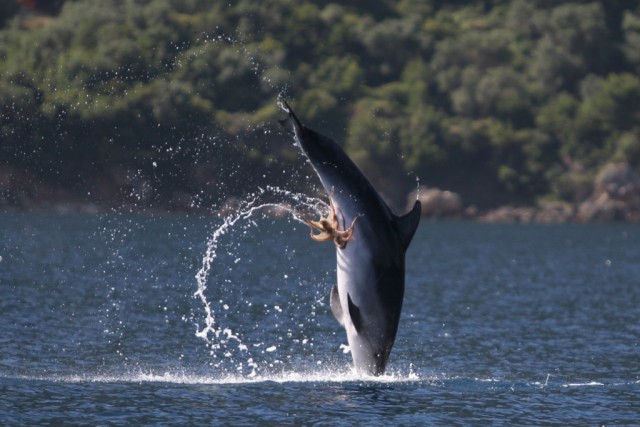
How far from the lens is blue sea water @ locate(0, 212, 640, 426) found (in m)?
31.2

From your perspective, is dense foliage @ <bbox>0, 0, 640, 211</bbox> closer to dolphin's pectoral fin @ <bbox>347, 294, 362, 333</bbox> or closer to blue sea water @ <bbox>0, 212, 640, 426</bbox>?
blue sea water @ <bbox>0, 212, 640, 426</bbox>

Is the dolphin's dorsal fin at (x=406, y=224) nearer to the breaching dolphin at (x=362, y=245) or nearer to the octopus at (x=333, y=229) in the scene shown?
the breaching dolphin at (x=362, y=245)

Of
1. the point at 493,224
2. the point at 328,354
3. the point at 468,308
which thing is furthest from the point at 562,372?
the point at 493,224

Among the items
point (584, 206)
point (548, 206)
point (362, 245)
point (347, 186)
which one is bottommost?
point (362, 245)

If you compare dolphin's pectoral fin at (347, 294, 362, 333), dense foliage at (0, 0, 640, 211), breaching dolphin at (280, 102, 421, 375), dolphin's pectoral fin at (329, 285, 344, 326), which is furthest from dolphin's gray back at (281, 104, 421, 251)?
dense foliage at (0, 0, 640, 211)

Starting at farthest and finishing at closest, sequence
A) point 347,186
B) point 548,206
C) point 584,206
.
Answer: point 548,206 → point 584,206 → point 347,186

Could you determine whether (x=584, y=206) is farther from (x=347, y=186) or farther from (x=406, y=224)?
(x=347, y=186)

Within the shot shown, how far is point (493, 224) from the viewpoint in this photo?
188 m

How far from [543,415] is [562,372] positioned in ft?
26.6

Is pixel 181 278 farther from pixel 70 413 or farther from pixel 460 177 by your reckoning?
pixel 460 177

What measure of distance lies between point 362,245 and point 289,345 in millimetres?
14962

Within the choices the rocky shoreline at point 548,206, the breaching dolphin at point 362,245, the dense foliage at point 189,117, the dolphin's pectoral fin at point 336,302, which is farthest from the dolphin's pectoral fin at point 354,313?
the rocky shoreline at point 548,206

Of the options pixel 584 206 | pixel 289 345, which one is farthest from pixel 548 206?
pixel 289 345

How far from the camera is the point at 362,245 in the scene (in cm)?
3059
